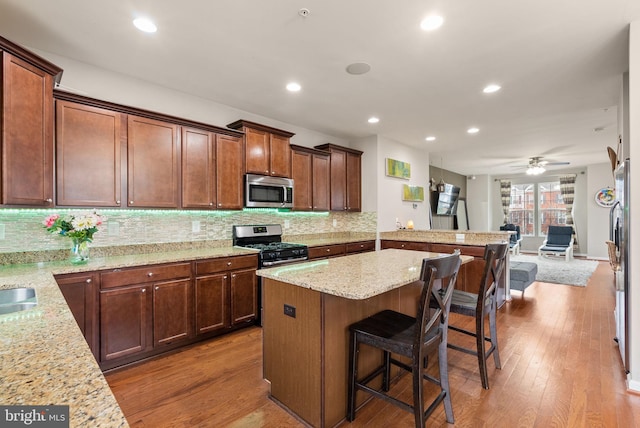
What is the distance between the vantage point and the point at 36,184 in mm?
2279

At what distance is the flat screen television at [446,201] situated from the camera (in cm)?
822

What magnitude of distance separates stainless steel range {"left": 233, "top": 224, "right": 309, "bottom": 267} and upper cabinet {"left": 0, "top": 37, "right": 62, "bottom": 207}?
77.8 inches

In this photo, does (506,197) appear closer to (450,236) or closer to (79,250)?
(450,236)

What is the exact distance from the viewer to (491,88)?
349cm

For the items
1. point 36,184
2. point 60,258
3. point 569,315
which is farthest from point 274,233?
point 569,315

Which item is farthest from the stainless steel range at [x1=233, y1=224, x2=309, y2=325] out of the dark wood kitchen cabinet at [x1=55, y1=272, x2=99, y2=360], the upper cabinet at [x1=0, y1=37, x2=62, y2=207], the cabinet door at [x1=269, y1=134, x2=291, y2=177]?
the upper cabinet at [x1=0, y1=37, x2=62, y2=207]

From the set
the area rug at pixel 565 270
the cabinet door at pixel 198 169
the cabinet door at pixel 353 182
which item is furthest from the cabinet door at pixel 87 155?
the area rug at pixel 565 270

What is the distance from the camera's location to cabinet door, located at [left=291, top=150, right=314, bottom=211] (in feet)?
15.0

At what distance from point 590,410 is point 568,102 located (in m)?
3.57

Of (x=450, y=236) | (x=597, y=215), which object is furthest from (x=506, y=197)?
(x=450, y=236)

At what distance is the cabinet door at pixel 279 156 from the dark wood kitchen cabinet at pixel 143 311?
5.88 ft

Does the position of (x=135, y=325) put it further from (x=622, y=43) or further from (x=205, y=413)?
(x=622, y=43)

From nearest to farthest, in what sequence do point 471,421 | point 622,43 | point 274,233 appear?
1. point 471,421
2. point 622,43
3. point 274,233

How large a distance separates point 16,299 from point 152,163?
5.51 feet
